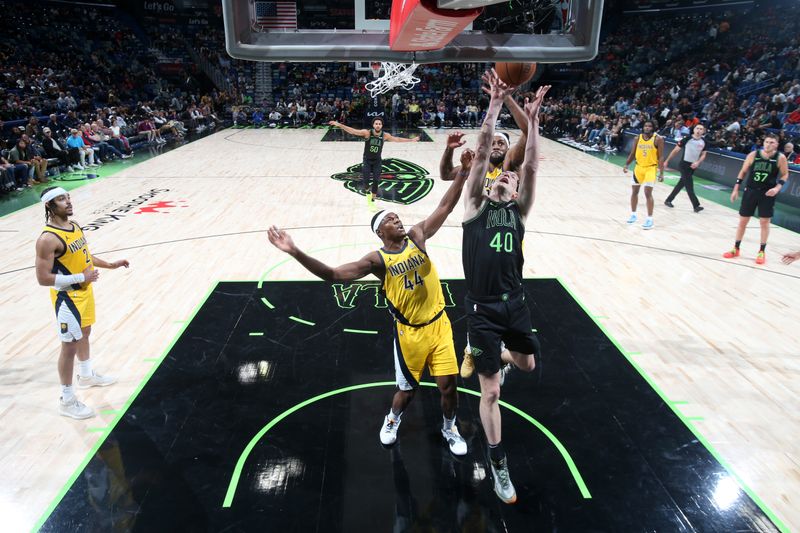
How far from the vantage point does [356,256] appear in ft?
26.6

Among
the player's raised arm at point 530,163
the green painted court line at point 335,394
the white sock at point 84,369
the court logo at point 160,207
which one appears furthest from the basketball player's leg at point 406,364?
the court logo at point 160,207

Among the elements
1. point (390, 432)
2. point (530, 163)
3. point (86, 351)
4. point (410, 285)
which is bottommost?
point (390, 432)

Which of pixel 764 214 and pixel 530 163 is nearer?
pixel 530 163

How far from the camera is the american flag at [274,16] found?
4.09m

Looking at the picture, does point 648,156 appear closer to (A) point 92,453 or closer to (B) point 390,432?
(B) point 390,432

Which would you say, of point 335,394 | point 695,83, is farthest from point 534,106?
point 695,83

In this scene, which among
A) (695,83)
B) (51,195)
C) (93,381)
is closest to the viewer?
(51,195)

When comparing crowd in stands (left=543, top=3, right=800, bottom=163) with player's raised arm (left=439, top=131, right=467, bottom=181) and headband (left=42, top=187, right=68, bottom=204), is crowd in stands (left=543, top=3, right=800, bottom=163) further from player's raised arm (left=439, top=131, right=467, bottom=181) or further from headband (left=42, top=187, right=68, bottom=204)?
headband (left=42, top=187, right=68, bottom=204)

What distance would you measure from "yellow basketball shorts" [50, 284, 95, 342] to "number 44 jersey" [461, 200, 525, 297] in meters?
3.05

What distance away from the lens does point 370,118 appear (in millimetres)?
26172

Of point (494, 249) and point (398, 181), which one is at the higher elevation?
point (494, 249)

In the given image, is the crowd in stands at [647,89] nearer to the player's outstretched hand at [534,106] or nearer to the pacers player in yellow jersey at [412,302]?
the player's outstretched hand at [534,106]

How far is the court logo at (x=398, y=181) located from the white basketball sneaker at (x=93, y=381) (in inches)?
290

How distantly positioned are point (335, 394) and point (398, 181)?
9.31 metres
